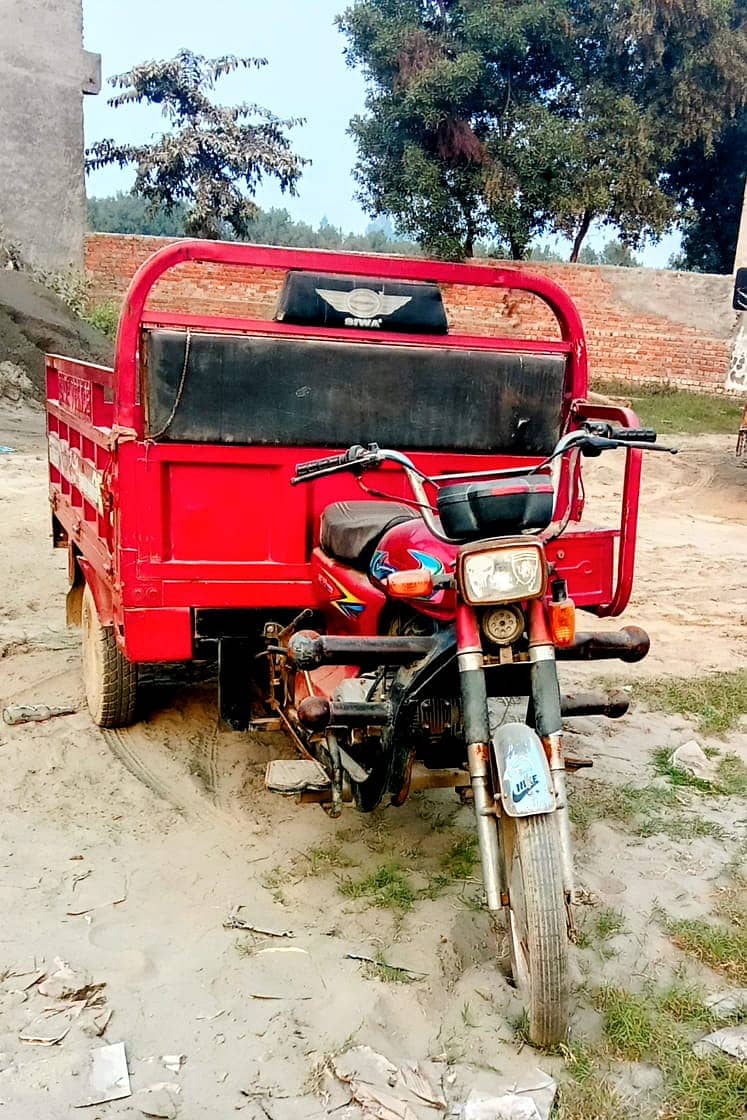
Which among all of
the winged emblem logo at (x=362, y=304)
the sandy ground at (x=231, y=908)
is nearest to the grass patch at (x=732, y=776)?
the sandy ground at (x=231, y=908)

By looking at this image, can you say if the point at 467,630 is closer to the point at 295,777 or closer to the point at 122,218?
the point at 295,777

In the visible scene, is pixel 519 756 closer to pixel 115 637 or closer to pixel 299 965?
pixel 299 965

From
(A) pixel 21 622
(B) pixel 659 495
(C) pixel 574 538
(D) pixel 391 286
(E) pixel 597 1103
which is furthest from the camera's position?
(B) pixel 659 495

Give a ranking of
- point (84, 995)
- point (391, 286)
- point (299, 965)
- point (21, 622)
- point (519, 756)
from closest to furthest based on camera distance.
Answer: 1. point (519, 756)
2. point (84, 995)
3. point (299, 965)
4. point (391, 286)
5. point (21, 622)

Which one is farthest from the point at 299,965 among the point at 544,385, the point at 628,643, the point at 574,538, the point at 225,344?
the point at 544,385

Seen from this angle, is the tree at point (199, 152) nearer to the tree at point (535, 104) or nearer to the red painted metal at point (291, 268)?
the tree at point (535, 104)

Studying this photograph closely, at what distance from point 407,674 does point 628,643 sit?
2.19 feet

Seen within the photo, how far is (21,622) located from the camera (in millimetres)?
5727

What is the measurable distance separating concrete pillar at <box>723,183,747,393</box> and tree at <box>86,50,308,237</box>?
9.77 m

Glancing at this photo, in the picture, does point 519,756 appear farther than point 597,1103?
Yes

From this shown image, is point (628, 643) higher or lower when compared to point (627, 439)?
lower

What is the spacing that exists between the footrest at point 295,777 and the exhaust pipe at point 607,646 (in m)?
0.83

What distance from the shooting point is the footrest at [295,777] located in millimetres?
3055

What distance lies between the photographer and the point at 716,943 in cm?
288
